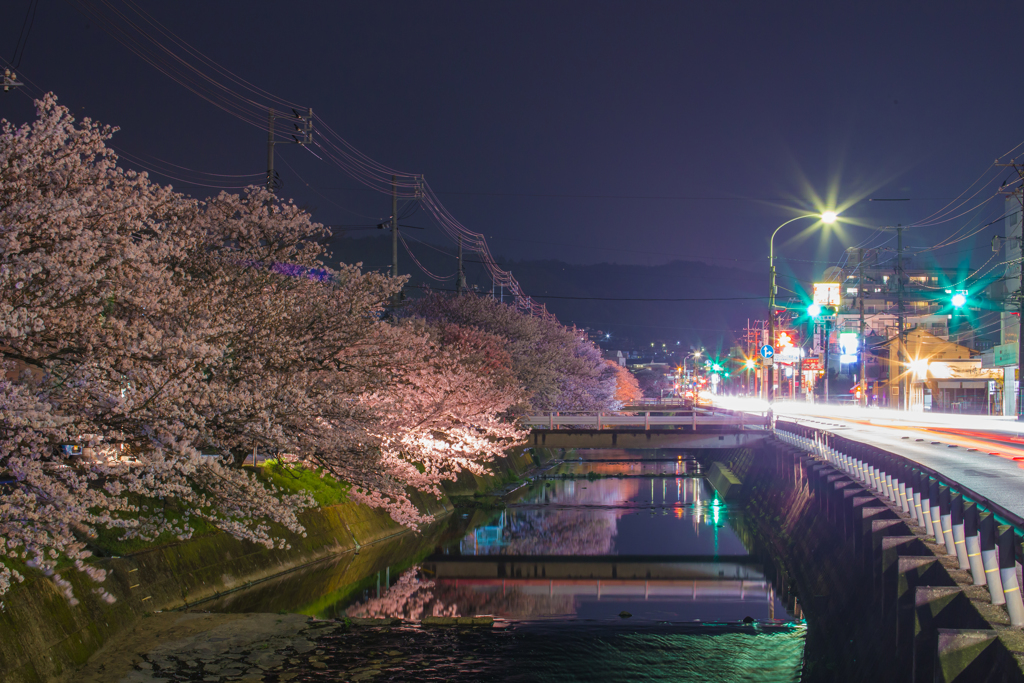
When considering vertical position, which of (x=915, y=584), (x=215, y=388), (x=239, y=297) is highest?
(x=239, y=297)

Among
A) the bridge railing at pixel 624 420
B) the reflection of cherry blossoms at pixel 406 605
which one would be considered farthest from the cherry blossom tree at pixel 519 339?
the reflection of cherry blossoms at pixel 406 605

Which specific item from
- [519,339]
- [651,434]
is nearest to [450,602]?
[651,434]

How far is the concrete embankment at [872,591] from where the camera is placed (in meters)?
9.10

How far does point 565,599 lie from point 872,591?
10118 mm

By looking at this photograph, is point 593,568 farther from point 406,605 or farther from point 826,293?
point 826,293

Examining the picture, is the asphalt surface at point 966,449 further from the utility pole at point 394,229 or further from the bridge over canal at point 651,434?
the utility pole at point 394,229

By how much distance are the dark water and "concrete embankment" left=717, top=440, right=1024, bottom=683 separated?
0.90m

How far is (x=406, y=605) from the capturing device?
22.7m

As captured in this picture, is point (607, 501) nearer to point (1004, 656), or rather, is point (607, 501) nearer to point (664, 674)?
point (664, 674)

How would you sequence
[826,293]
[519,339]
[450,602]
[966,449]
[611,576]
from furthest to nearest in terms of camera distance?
[519,339]
[826,293]
[966,449]
[611,576]
[450,602]

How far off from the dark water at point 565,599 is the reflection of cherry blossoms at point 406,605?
58 millimetres

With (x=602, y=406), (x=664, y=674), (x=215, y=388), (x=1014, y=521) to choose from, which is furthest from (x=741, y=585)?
(x=602, y=406)

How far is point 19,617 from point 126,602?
3790mm

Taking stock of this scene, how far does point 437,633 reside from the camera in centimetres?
1850
